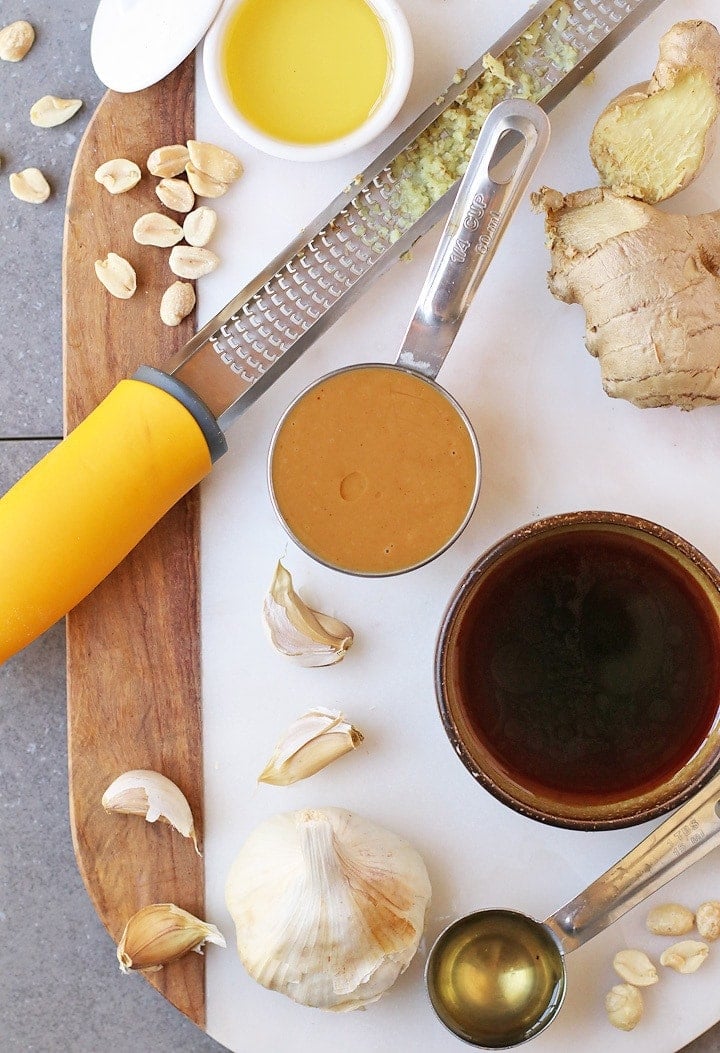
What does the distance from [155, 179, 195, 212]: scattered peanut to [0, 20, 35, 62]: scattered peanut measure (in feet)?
1.00

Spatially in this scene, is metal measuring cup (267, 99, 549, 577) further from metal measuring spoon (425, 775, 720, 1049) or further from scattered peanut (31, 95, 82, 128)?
scattered peanut (31, 95, 82, 128)

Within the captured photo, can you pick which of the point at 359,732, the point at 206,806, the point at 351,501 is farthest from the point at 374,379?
the point at 206,806

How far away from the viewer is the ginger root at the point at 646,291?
1.06m

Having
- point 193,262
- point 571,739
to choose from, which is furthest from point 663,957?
point 193,262

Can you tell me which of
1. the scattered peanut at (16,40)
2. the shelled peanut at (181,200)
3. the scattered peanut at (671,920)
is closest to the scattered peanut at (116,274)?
the shelled peanut at (181,200)

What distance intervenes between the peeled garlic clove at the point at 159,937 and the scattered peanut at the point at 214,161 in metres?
0.82

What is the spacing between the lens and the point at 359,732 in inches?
45.0

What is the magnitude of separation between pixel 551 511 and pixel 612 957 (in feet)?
1.64

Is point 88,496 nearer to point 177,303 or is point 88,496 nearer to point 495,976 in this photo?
point 177,303

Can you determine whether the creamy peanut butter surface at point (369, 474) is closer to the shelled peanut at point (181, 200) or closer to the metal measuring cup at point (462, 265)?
the metal measuring cup at point (462, 265)

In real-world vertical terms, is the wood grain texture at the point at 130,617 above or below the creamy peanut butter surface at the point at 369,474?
below

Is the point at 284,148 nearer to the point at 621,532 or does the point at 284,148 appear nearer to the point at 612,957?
the point at 621,532

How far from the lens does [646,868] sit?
1090mm

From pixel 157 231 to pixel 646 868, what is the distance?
34.7 inches
